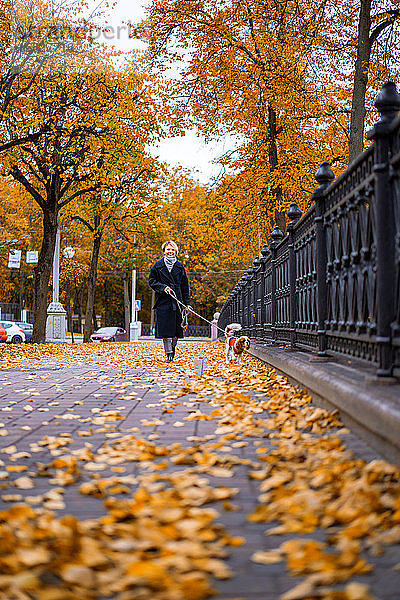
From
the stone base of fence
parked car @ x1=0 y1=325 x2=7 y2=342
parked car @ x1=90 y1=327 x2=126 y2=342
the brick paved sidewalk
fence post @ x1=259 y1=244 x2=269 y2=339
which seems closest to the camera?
the brick paved sidewalk

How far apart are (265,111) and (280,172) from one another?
1.86 metres

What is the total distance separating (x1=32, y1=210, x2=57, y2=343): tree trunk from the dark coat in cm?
1076

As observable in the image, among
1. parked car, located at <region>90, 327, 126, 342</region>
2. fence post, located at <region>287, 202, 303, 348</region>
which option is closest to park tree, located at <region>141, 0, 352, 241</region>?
fence post, located at <region>287, 202, 303, 348</region>

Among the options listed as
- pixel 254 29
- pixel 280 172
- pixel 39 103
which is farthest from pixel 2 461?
pixel 39 103

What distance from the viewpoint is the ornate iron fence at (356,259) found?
13.5ft

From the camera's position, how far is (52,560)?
2.44 meters

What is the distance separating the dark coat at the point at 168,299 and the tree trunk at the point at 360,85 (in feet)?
14.3

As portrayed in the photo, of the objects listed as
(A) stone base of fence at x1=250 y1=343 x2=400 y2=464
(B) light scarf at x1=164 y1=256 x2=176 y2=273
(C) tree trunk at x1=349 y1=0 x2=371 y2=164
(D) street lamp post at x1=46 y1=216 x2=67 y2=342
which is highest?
(C) tree trunk at x1=349 y1=0 x2=371 y2=164

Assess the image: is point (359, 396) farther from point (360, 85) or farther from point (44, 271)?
point (44, 271)

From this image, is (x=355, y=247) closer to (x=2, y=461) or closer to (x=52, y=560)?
(x=2, y=461)

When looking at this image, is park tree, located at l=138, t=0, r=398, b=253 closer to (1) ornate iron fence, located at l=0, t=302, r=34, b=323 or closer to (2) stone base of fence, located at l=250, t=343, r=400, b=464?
(2) stone base of fence, located at l=250, t=343, r=400, b=464

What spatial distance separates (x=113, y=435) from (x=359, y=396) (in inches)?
74.2

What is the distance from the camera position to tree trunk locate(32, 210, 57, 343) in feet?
73.5

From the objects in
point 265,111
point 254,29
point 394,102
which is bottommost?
point 394,102
